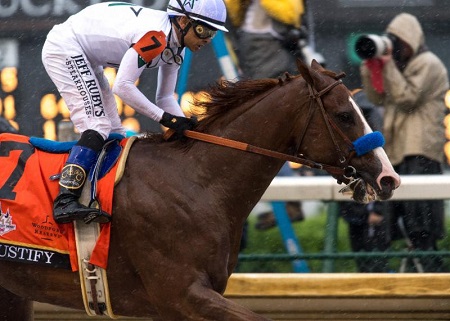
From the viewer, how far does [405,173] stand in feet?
23.2

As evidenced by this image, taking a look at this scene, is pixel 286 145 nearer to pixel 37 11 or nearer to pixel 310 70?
pixel 310 70

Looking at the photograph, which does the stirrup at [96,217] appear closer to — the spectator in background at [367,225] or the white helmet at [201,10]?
the white helmet at [201,10]

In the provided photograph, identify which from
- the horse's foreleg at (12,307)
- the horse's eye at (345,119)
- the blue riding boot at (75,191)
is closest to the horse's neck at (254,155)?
the horse's eye at (345,119)

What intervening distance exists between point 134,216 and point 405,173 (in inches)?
92.4

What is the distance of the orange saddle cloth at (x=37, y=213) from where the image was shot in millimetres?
5391

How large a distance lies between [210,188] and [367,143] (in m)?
0.78

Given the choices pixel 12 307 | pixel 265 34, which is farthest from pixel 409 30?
pixel 12 307

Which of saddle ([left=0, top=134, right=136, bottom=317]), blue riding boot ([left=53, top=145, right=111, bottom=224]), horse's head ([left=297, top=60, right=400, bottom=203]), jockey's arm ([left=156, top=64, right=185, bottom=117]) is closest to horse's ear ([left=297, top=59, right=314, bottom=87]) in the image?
horse's head ([left=297, top=60, right=400, bottom=203])

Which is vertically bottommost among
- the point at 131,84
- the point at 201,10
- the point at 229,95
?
the point at 229,95

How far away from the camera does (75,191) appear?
533cm

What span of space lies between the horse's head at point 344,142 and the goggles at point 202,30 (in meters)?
0.50

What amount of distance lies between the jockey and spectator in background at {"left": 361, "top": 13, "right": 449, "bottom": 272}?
76.6 inches

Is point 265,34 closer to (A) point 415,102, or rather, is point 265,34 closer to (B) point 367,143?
(A) point 415,102

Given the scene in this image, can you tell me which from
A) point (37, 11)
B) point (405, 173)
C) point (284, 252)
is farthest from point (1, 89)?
point (405, 173)
